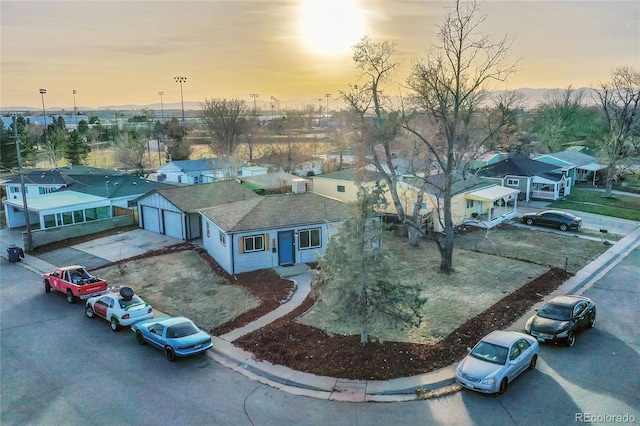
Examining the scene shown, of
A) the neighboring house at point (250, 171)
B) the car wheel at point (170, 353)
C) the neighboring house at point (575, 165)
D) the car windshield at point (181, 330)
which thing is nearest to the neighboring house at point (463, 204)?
the neighboring house at point (575, 165)

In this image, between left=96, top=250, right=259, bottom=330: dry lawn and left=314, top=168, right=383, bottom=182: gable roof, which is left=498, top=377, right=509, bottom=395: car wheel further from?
left=314, top=168, right=383, bottom=182: gable roof

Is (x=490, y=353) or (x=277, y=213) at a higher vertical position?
(x=277, y=213)

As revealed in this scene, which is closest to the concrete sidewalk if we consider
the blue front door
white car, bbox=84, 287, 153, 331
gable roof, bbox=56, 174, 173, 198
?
white car, bbox=84, 287, 153, 331

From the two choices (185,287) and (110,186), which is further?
(110,186)

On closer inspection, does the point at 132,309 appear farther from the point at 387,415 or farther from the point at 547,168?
the point at 547,168

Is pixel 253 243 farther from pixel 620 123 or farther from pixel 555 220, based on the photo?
pixel 620 123

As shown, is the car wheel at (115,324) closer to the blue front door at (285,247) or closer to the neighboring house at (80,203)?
the blue front door at (285,247)

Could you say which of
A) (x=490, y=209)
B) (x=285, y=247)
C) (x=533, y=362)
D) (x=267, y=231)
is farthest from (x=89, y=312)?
(x=490, y=209)
